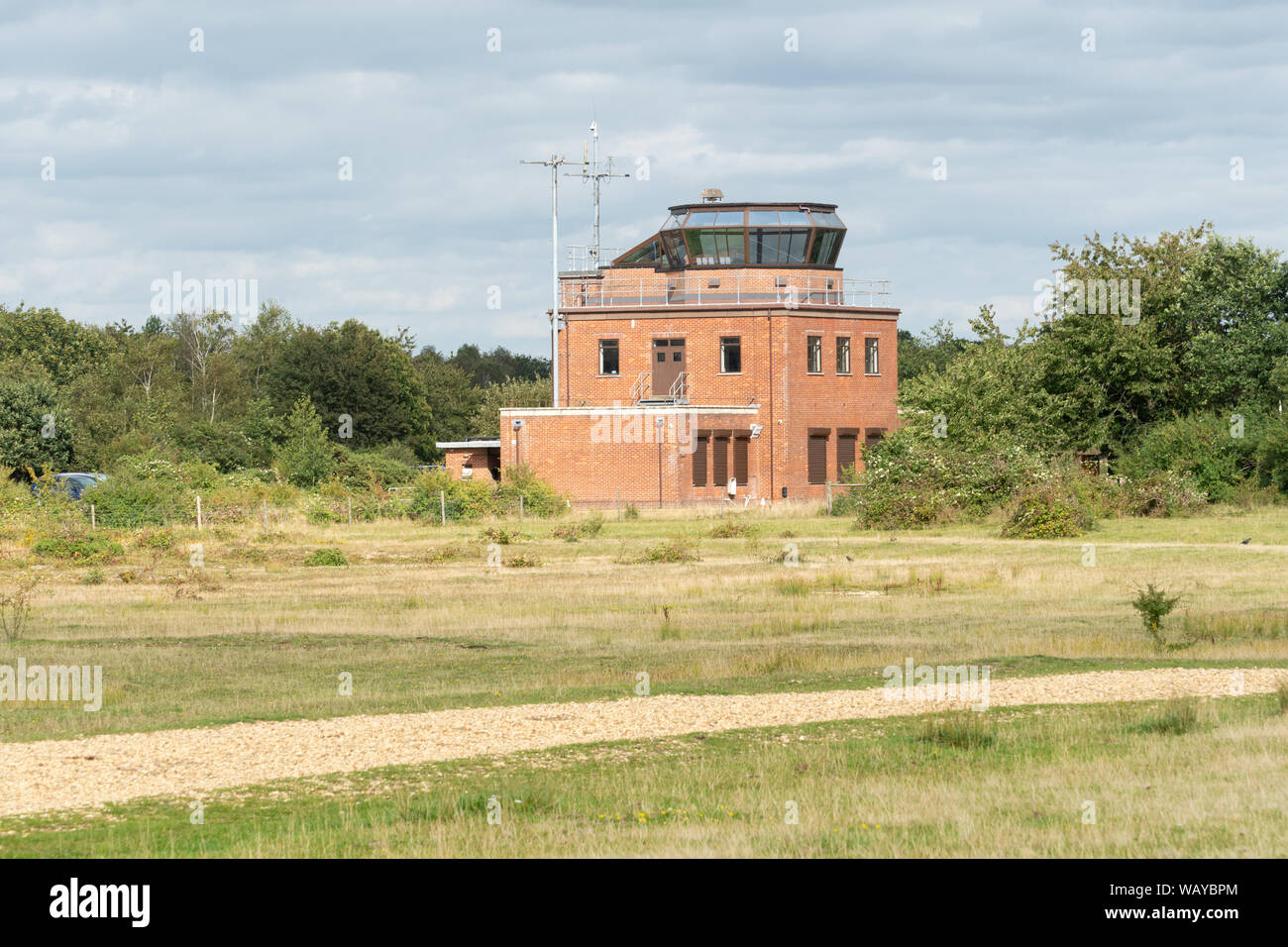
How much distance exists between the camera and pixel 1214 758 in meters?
11.7

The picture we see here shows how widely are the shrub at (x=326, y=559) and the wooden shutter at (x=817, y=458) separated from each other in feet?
96.5

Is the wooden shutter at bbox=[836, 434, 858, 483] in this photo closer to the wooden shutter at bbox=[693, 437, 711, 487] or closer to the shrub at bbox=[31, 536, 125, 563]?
the wooden shutter at bbox=[693, 437, 711, 487]

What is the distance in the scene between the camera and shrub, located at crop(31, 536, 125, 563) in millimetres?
37812

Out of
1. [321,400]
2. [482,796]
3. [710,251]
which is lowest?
[482,796]

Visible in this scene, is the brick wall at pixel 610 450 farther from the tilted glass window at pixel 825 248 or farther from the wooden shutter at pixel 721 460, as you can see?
the tilted glass window at pixel 825 248

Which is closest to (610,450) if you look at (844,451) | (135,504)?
(844,451)

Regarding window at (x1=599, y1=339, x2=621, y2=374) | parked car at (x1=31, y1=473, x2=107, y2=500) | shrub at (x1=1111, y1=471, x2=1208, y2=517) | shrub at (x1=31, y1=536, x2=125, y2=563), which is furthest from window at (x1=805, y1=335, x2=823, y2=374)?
shrub at (x1=31, y1=536, x2=125, y2=563)

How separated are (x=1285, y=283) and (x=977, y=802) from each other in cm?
4816

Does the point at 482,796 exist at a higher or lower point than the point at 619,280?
lower

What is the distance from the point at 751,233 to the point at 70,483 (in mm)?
31177

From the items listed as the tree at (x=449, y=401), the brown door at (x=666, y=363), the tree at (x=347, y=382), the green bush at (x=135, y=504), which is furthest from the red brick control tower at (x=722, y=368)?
the tree at (x=449, y=401)

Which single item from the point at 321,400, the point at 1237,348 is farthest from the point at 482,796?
the point at 321,400

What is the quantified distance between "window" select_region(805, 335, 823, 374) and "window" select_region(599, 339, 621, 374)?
8.62 metres
